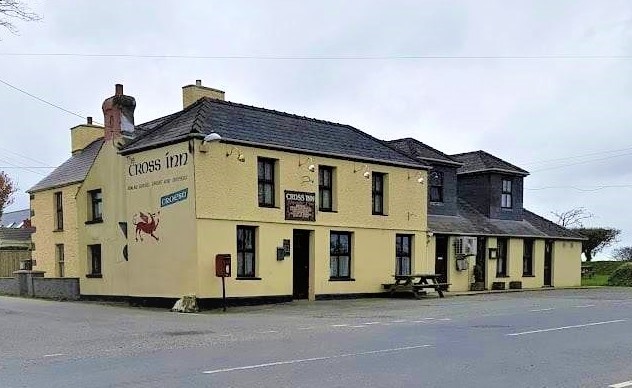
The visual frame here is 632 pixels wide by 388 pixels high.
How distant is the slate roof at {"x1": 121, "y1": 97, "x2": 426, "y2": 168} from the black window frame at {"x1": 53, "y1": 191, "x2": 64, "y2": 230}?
205 inches

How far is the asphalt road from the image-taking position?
29.9ft

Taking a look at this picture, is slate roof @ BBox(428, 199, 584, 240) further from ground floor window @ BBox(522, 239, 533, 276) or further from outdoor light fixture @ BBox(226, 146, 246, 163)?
outdoor light fixture @ BBox(226, 146, 246, 163)

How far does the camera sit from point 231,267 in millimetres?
22891

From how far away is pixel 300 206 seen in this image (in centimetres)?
2491

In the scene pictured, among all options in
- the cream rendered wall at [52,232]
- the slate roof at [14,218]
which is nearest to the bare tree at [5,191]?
the slate roof at [14,218]

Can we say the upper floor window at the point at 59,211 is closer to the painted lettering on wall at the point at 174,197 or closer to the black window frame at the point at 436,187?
the painted lettering on wall at the point at 174,197

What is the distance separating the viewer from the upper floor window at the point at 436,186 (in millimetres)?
33594

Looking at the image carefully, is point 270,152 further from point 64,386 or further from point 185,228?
point 64,386

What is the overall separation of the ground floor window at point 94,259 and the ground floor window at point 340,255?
29.7 ft

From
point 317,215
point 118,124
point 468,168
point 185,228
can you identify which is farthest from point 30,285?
point 468,168

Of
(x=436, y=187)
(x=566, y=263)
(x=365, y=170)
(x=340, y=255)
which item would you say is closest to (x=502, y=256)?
(x=436, y=187)

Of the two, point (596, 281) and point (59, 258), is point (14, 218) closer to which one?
point (59, 258)

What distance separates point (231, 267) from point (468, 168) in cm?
1881

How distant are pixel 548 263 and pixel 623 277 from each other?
5.49 metres
